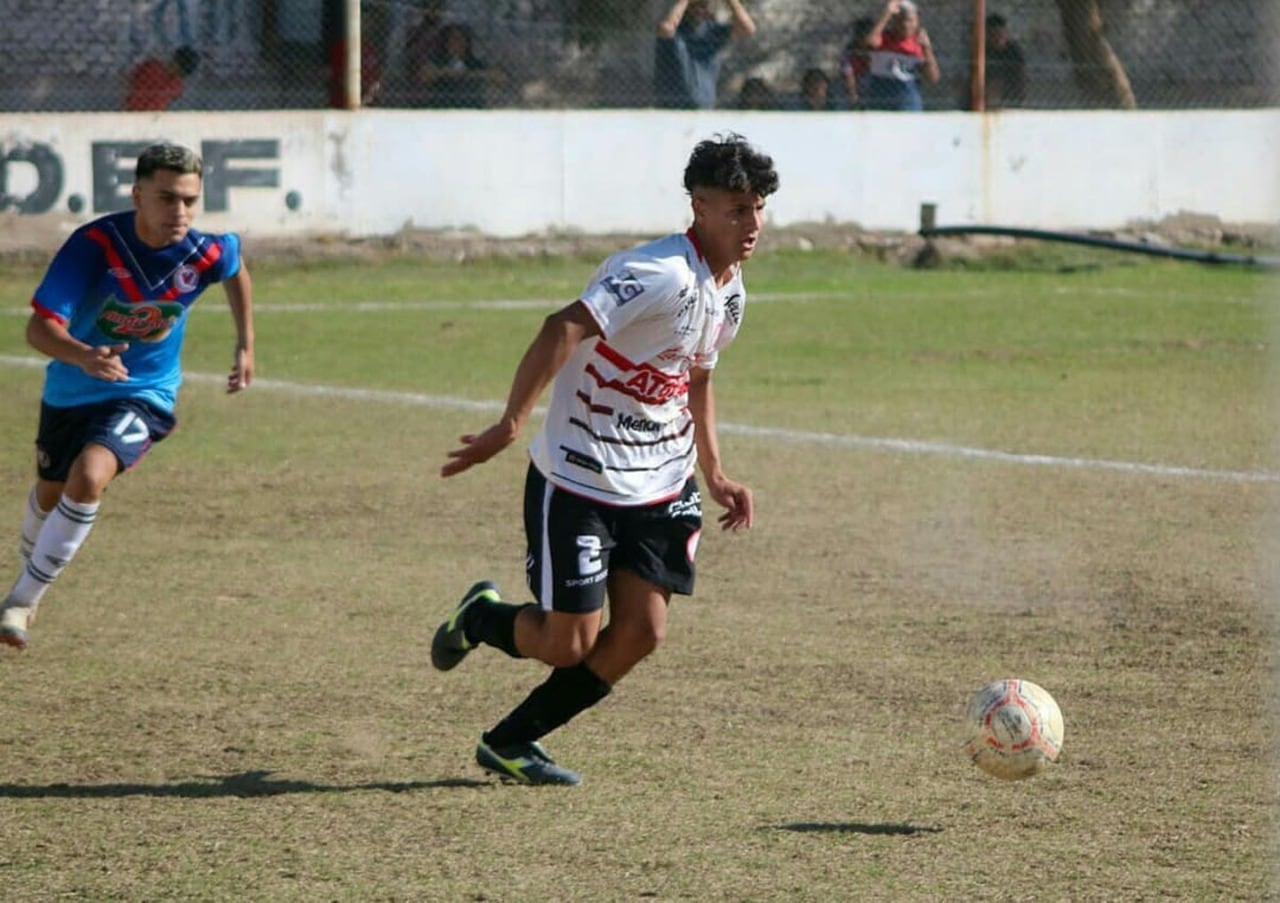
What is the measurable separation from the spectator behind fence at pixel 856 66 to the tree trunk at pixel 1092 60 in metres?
2.69

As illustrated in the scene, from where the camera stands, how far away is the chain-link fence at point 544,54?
1934 cm

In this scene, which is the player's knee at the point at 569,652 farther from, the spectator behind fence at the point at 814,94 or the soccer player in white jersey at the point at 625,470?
the spectator behind fence at the point at 814,94

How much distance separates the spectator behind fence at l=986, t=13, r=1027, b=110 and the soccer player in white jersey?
17.0 metres

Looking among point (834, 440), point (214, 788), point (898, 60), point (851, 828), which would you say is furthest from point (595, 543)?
point (898, 60)

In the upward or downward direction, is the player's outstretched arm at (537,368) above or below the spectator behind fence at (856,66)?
below

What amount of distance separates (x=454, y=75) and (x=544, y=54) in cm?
153

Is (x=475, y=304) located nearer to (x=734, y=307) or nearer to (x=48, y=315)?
(x=48, y=315)

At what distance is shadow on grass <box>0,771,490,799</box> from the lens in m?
5.39

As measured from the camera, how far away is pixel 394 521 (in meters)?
9.39

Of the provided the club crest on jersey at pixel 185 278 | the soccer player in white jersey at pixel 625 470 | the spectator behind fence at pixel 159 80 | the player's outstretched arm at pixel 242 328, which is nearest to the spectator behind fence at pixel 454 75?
the spectator behind fence at pixel 159 80

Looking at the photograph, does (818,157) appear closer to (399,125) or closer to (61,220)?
(399,125)

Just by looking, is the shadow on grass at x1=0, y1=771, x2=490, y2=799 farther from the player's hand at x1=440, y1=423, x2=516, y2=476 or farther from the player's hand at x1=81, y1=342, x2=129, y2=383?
the player's hand at x1=81, y1=342, x2=129, y2=383

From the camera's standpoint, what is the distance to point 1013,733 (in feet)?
17.7

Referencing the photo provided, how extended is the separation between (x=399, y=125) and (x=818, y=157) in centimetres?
436
